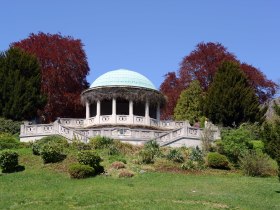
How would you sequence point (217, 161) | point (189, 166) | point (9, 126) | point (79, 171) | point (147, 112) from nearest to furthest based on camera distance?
point (79, 171) < point (189, 166) < point (217, 161) < point (9, 126) < point (147, 112)

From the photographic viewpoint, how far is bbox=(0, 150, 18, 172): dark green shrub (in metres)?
29.2

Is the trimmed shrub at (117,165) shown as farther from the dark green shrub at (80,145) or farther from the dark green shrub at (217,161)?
the dark green shrub at (217,161)

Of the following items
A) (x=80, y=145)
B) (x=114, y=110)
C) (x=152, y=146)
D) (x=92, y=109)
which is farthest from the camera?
(x=92, y=109)

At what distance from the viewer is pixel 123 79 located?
44344 millimetres

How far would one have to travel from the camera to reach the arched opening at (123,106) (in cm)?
4462

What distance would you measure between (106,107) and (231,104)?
10.0 m

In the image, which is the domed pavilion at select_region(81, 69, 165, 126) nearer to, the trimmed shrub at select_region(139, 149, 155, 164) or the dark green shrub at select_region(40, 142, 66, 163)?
the trimmed shrub at select_region(139, 149, 155, 164)

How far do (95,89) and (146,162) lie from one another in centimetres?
1469

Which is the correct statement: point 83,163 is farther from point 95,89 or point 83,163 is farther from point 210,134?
point 95,89

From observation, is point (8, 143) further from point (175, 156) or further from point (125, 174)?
point (175, 156)

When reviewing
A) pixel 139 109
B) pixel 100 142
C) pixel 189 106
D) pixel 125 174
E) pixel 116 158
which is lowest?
pixel 125 174

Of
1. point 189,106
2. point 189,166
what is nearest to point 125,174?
point 189,166

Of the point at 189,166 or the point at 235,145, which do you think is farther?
the point at 235,145

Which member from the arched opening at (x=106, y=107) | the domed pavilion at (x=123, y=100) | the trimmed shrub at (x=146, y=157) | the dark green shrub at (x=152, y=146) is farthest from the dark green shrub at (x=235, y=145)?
the arched opening at (x=106, y=107)
